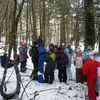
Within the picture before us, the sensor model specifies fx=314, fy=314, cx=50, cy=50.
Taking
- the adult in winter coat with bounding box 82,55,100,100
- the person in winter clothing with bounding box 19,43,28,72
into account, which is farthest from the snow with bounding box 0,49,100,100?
the person in winter clothing with bounding box 19,43,28,72

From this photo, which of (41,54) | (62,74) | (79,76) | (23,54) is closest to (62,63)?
(62,74)

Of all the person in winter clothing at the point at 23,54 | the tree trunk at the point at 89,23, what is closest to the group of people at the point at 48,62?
the person in winter clothing at the point at 23,54

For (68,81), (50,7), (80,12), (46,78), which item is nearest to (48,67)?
(46,78)

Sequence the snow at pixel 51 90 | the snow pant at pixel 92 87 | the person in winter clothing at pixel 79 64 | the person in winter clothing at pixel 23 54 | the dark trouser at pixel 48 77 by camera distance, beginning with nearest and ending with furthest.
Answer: the snow pant at pixel 92 87 → the snow at pixel 51 90 → the dark trouser at pixel 48 77 → the person in winter clothing at pixel 79 64 → the person in winter clothing at pixel 23 54

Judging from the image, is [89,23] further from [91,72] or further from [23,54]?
[91,72]

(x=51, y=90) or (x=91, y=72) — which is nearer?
(x=91, y=72)

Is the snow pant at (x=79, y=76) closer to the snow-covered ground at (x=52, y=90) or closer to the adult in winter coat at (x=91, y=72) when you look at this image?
the snow-covered ground at (x=52, y=90)

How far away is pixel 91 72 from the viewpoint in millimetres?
12117

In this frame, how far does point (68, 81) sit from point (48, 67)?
154cm

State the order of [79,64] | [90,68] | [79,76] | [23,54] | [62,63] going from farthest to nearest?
1. [23,54]
2. [79,76]
3. [79,64]
4. [62,63]
5. [90,68]

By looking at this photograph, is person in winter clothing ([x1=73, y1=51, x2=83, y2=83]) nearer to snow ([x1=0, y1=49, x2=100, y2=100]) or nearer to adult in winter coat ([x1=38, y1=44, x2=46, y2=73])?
snow ([x1=0, y1=49, x2=100, y2=100])

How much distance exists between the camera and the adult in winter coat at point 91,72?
12.1m

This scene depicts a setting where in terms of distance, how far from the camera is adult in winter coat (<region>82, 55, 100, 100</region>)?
12055 millimetres

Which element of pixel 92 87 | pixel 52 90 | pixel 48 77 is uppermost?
pixel 48 77
